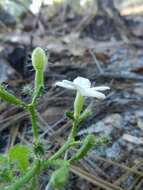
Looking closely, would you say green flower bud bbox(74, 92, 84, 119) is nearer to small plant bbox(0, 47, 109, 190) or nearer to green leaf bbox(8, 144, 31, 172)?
small plant bbox(0, 47, 109, 190)

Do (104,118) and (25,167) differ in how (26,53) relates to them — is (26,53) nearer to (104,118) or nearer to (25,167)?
(104,118)

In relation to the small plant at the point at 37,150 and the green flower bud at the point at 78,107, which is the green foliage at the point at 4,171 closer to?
the small plant at the point at 37,150

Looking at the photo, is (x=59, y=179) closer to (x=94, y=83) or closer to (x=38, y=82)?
(x=38, y=82)

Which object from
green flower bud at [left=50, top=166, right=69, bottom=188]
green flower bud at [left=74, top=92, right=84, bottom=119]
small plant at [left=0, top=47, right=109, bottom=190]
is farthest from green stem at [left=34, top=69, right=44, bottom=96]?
green flower bud at [left=50, top=166, right=69, bottom=188]

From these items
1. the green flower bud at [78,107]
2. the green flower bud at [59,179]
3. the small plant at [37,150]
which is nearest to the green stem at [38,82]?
the small plant at [37,150]

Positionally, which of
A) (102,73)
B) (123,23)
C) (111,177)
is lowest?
(111,177)

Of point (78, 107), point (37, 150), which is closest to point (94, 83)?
point (78, 107)

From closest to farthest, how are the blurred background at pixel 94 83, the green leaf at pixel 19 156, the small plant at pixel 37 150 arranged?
the small plant at pixel 37 150 → the green leaf at pixel 19 156 → the blurred background at pixel 94 83

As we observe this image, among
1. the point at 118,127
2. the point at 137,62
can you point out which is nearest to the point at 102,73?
the point at 137,62
